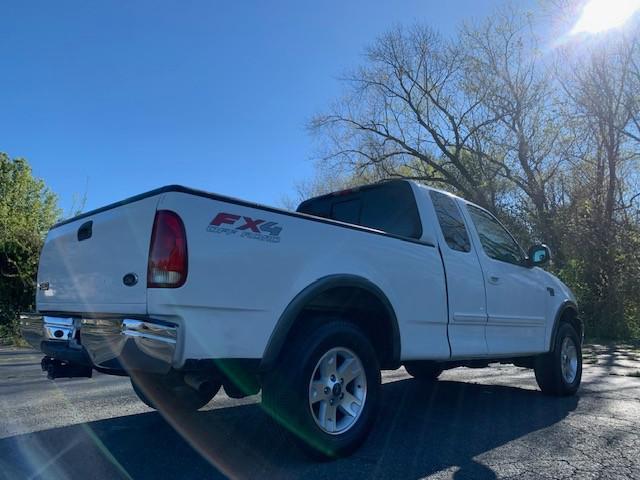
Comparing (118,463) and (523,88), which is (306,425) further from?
(523,88)

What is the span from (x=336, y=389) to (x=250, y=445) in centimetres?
92

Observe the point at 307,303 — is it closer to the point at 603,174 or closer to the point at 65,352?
the point at 65,352

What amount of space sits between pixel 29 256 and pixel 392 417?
38.2 feet

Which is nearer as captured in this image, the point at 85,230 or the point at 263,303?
the point at 263,303

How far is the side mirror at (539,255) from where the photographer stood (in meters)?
6.16

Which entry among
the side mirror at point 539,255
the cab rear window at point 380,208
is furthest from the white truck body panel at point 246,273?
the side mirror at point 539,255

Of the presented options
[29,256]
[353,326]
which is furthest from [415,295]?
[29,256]

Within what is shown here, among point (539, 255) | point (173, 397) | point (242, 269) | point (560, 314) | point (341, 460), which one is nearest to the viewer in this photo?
point (242, 269)

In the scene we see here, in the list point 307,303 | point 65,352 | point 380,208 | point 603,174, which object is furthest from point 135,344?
point 603,174

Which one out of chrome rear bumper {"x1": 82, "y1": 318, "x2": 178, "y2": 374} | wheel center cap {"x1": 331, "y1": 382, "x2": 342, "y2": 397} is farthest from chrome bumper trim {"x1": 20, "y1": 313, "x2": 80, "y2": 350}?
wheel center cap {"x1": 331, "y1": 382, "x2": 342, "y2": 397}

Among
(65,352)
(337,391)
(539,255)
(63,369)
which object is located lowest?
(337,391)

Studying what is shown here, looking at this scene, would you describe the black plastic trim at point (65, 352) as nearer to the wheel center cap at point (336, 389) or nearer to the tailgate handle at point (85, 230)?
the tailgate handle at point (85, 230)

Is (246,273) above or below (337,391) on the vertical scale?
above

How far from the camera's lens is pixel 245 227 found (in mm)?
3395
